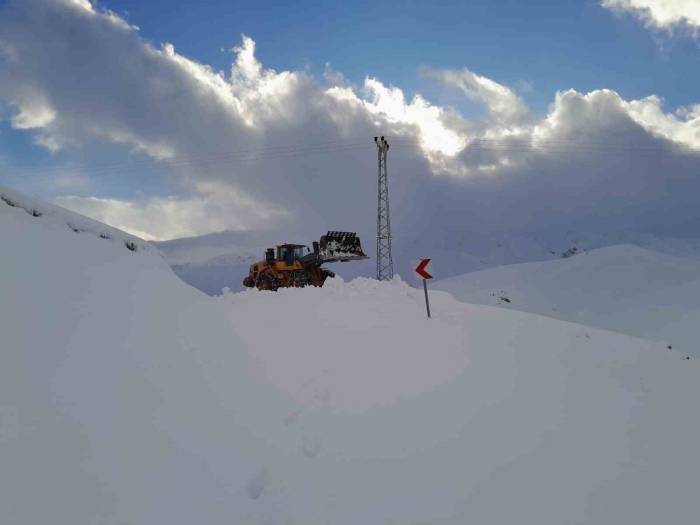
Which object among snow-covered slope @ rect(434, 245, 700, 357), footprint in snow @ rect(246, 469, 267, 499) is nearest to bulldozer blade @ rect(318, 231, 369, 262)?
snow-covered slope @ rect(434, 245, 700, 357)

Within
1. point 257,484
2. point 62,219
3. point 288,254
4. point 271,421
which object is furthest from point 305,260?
point 257,484

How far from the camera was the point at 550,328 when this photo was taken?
12.6 m

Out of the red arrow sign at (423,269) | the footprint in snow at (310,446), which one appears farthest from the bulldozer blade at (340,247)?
the footprint in snow at (310,446)

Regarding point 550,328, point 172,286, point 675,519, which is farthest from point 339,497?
point 550,328

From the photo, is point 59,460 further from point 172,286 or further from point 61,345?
point 172,286

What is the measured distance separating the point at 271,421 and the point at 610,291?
1481 inches

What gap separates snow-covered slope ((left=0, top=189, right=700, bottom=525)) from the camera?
3439 millimetres

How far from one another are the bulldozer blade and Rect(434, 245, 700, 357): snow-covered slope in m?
14.4

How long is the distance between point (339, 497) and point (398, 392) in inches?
100

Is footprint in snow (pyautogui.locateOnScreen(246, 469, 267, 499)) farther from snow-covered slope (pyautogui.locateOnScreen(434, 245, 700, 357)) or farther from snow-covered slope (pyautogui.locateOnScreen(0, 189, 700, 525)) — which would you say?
snow-covered slope (pyautogui.locateOnScreen(434, 245, 700, 357))

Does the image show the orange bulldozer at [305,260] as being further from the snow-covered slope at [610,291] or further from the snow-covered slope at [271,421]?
the snow-covered slope at [610,291]

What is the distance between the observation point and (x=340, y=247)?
2080cm

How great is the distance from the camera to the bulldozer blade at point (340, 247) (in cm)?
2020

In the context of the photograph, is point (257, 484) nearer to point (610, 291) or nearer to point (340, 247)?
point (340, 247)
